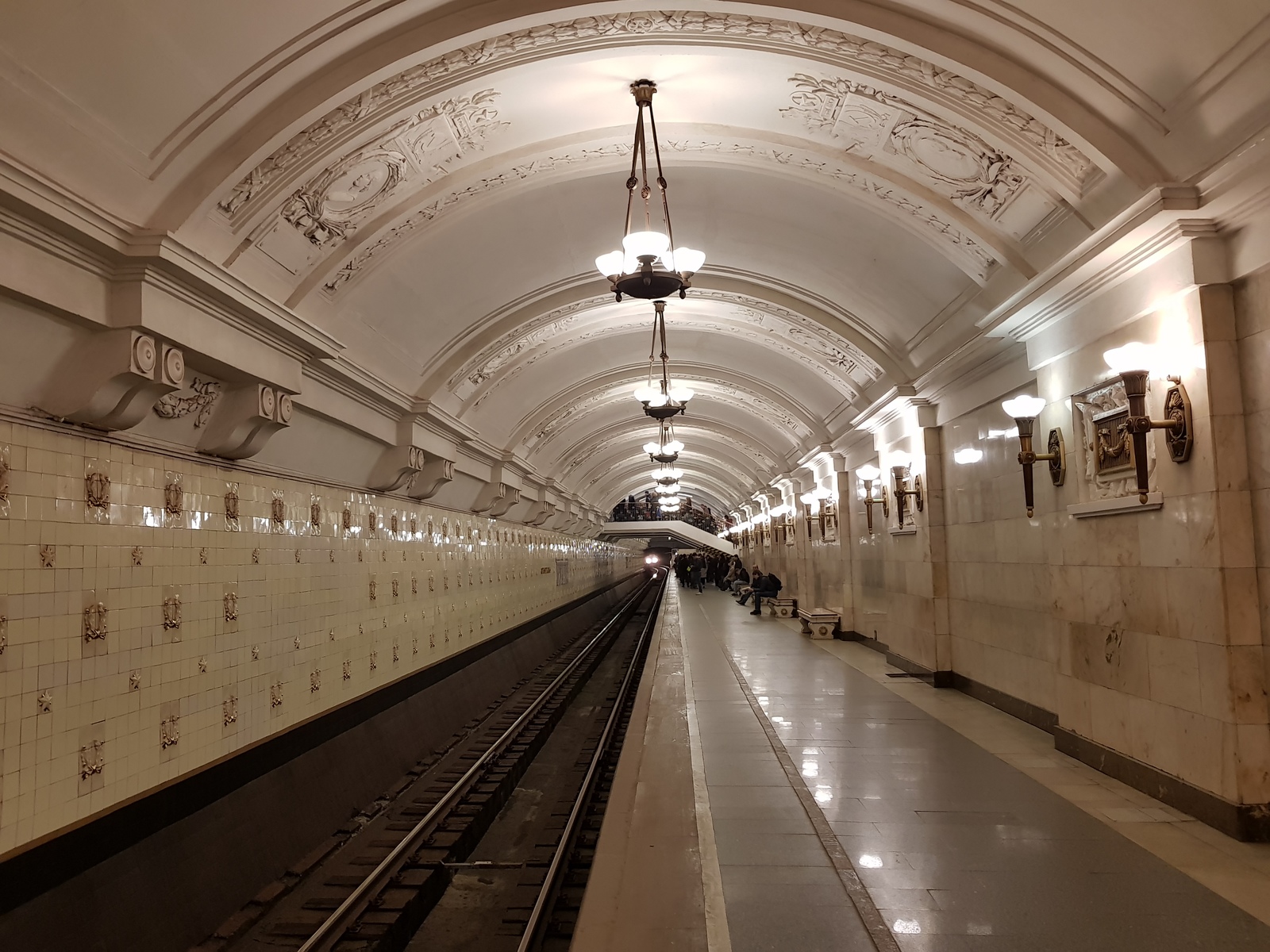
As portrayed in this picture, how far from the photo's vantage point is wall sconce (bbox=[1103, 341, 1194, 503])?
469cm

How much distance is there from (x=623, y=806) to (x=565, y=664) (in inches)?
514

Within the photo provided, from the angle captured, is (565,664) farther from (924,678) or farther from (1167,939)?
(1167,939)

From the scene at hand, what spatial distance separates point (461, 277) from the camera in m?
8.48

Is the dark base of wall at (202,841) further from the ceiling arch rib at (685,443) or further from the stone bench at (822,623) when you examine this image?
the ceiling arch rib at (685,443)

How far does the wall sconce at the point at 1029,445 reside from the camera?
613cm

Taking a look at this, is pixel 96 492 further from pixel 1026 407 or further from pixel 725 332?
pixel 725 332

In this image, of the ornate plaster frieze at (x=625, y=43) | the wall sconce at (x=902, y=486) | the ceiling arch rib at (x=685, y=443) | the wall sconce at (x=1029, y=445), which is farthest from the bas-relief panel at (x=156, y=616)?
the ceiling arch rib at (x=685, y=443)

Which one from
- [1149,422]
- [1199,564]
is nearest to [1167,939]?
[1199,564]

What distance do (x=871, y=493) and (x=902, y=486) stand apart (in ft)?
6.29

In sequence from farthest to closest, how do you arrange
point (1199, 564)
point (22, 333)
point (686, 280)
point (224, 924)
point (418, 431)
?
point (418, 431)
point (686, 280)
point (224, 924)
point (1199, 564)
point (22, 333)

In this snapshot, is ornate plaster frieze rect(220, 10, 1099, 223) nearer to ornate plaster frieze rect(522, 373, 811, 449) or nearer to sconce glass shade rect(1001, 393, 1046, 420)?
sconce glass shade rect(1001, 393, 1046, 420)

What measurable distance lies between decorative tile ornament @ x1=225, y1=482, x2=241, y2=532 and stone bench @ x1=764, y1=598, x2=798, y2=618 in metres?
14.7

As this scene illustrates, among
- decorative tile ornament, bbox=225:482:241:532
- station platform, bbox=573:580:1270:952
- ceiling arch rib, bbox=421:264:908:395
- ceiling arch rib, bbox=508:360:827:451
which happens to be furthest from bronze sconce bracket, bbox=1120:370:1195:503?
ceiling arch rib, bbox=508:360:827:451

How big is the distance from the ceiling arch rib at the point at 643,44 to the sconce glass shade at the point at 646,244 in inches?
47.8
